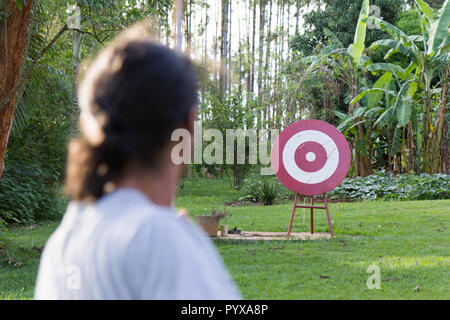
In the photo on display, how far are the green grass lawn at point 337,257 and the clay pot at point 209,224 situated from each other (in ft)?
0.71

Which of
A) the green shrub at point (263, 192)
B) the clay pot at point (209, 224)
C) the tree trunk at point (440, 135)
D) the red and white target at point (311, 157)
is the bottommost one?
the clay pot at point (209, 224)

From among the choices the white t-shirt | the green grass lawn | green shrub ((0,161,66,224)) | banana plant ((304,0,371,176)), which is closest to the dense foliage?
banana plant ((304,0,371,176))

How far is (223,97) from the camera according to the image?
52.3ft

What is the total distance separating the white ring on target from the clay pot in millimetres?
1278

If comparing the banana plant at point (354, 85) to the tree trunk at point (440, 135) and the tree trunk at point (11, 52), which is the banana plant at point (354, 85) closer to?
the tree trunk at point (440, 135)

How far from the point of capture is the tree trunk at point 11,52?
5005mm

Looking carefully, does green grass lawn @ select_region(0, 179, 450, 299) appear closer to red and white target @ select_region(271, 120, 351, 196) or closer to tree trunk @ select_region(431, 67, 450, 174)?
red and white target @ select_region(271, 120, 351, 196)

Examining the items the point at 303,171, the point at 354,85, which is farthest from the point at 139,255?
the point at 354,85

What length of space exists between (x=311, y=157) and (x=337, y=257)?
2.00m

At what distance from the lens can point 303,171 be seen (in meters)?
6.99

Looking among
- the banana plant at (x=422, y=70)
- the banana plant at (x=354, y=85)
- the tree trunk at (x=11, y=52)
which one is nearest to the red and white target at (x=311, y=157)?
the tree trunk at (x=11, y=52)

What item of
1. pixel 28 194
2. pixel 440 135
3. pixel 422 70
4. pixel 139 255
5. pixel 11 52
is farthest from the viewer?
pixel 422 70

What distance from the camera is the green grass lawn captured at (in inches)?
163

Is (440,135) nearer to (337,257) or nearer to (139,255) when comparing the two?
(337,257)
